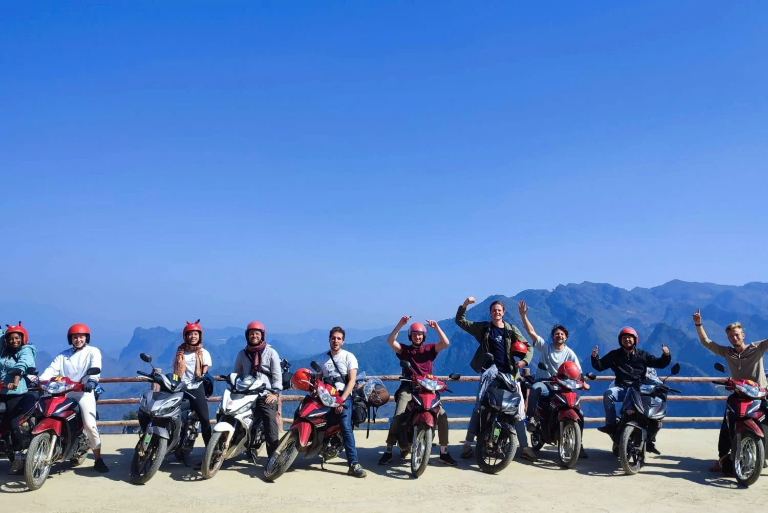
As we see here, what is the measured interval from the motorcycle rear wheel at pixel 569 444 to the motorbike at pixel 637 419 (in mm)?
472

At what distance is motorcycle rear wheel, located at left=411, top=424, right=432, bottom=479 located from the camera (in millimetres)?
6406

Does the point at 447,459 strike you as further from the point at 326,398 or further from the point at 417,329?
the point at 326,398

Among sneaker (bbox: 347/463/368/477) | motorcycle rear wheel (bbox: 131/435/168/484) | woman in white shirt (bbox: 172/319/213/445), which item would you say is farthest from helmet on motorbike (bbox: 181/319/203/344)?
sneaker (bbox: 347/463/368/477)

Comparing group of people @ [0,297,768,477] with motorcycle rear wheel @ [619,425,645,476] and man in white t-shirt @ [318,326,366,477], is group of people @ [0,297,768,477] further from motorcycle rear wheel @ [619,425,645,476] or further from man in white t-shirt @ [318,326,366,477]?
motorcycle rear wheel @ [619,425,645,476]

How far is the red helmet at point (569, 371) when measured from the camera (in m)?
6.96

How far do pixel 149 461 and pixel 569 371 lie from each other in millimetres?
4904

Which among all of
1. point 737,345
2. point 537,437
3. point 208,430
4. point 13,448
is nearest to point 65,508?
point 13,448

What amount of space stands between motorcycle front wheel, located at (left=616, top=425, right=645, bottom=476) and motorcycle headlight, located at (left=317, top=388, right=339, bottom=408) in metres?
3.31

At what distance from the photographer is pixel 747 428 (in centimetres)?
612

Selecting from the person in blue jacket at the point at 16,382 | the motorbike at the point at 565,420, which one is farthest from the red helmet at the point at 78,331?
the motorbike at the point at 565,420

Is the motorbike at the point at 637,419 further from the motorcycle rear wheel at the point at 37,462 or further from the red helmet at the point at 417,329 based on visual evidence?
the motorcycle rear wheel at the point at 37,462

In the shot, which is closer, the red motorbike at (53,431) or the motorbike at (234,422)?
the red motorbike at (53,431)

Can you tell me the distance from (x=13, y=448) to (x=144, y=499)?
5.43ft

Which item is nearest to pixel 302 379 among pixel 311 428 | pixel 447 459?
pixel 311 428
